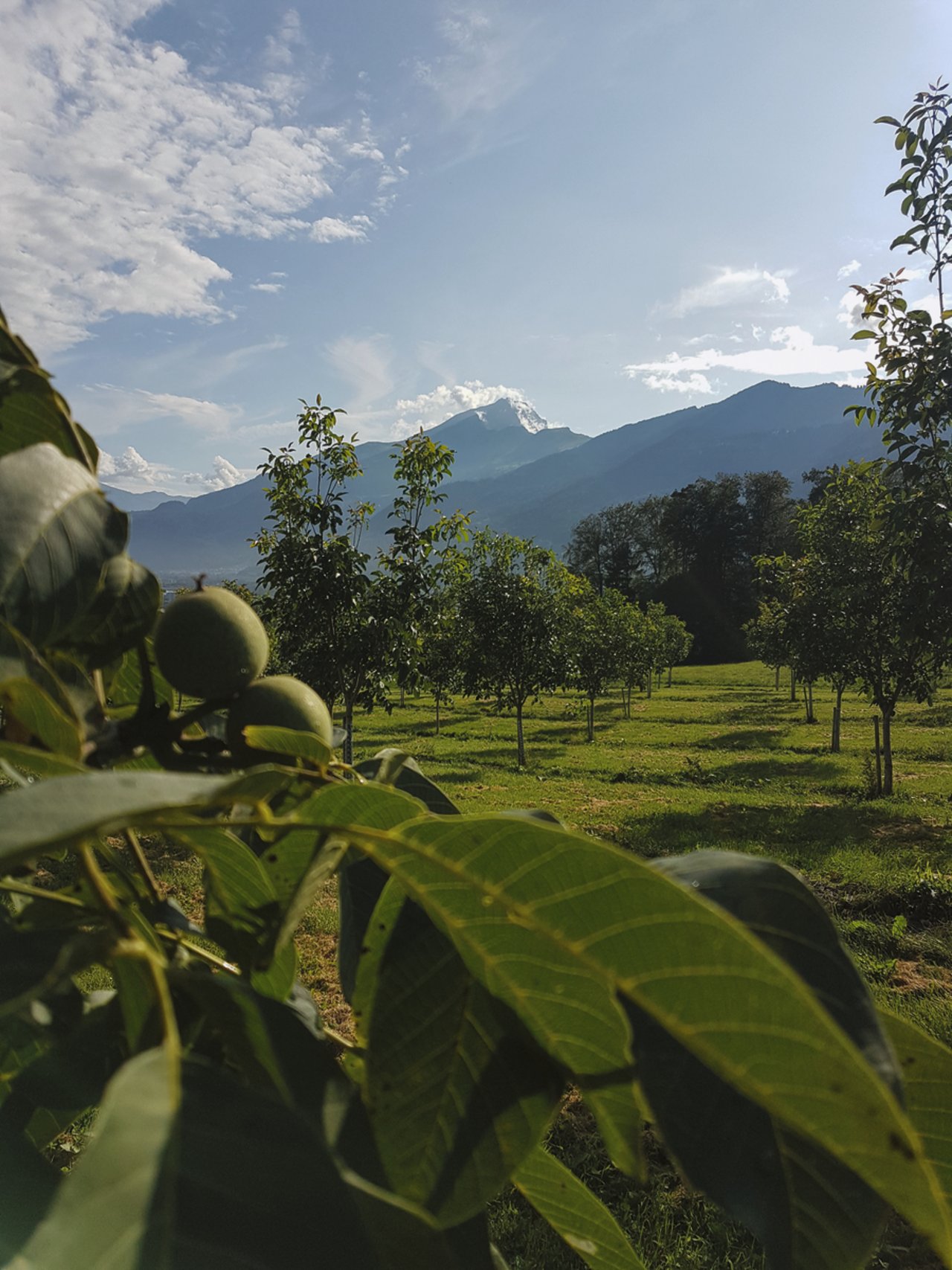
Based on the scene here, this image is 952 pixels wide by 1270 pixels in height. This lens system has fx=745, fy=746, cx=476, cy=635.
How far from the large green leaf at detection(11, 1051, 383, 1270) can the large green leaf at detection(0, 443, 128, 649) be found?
308mm

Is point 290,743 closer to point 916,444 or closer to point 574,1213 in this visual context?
point 574,1213

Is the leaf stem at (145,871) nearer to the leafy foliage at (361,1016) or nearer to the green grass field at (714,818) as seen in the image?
the leafy foliage at (361,1016)

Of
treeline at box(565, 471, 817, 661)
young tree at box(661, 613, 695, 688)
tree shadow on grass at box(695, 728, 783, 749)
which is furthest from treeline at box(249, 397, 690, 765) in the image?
treeline at box(565, 471, 817, 661)

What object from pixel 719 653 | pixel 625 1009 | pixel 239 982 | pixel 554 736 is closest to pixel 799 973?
pixel 625 1009

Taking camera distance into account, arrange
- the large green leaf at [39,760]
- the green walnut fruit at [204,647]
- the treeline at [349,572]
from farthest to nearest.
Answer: the treeline at [349,572], the green walnut fruit at [204,647], the large green leaf at [39,760]

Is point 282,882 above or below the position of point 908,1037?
above

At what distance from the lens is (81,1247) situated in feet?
1.03

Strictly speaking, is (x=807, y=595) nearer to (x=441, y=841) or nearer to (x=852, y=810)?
(x=852, y=810)

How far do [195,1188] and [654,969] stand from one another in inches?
10.6

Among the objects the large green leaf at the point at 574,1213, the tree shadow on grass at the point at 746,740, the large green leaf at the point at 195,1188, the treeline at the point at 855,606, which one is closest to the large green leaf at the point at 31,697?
the large green leaf at the point at 195,1188

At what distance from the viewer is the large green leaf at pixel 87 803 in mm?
300

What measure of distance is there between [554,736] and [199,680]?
24.5m

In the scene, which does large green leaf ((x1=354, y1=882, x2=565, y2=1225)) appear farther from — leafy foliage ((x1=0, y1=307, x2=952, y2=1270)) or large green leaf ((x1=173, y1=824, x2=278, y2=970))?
large green leaf ((x1=173, y1=824, x2=278, y2=970))

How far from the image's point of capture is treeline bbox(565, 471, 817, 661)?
5822 centimetres
